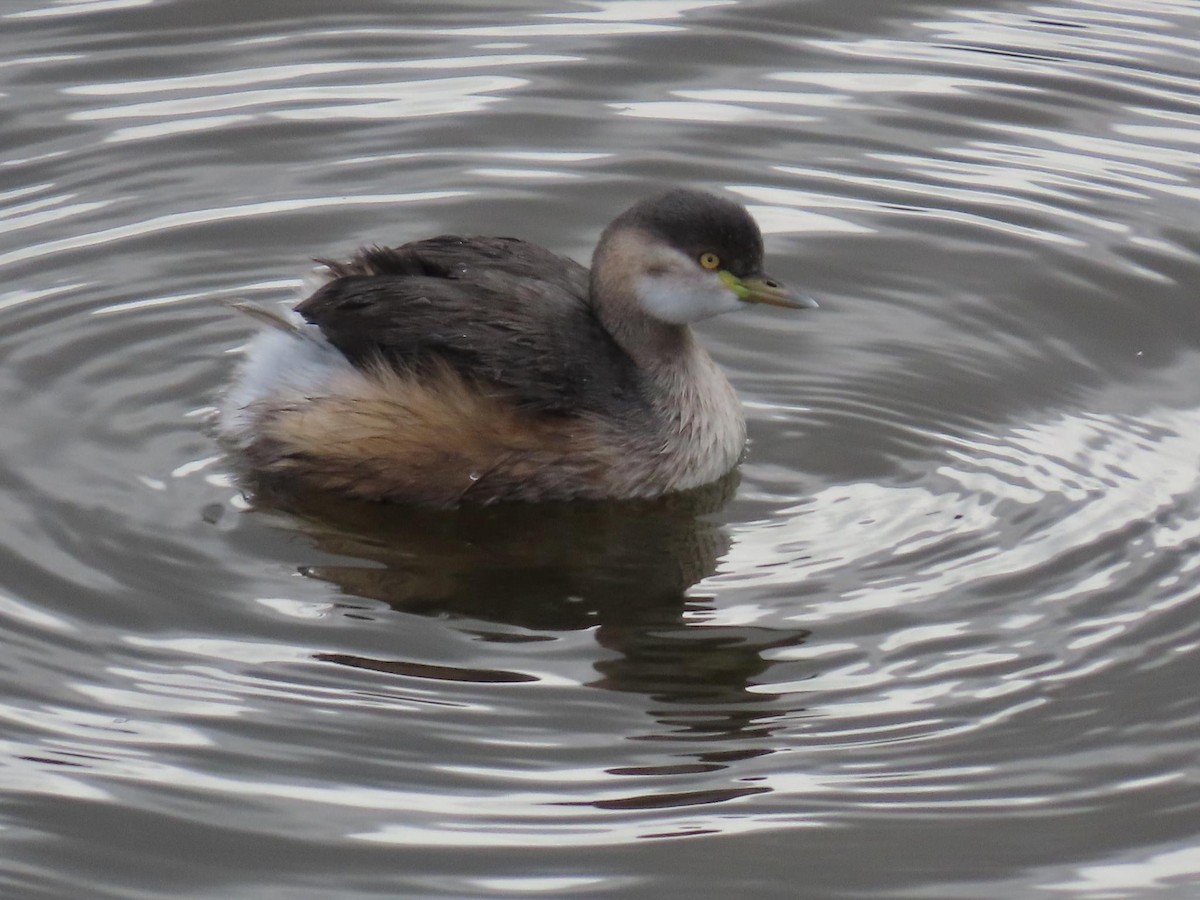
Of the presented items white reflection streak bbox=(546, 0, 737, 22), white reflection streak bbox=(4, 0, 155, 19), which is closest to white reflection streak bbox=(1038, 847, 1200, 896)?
white reflection streak bbox=(546, 0, 737, 22)

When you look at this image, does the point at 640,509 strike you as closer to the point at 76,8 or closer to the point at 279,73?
the point at 279,73

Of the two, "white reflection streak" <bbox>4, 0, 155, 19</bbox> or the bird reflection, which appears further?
"white reflection streak" <bbox>4, 0, 155, 19</bbox>

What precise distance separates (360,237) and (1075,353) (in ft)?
8.56

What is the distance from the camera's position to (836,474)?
6.50 metres

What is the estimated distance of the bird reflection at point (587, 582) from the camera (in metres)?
5.41

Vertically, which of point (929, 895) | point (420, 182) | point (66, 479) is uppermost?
point (420, 182)

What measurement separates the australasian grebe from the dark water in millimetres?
145

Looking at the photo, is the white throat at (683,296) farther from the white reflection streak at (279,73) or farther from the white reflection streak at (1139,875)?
the white reflection streak at (279,73)

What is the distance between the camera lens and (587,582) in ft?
19.7

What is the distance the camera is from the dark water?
16.0 feet

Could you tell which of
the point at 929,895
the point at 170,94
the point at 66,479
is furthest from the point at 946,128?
the point at 929,895

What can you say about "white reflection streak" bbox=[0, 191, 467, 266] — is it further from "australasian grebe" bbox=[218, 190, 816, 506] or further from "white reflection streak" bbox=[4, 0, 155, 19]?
"white reflection streak" bbox=[4, 0, 155, 19]

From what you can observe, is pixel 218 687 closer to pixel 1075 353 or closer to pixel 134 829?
pixel 134 829

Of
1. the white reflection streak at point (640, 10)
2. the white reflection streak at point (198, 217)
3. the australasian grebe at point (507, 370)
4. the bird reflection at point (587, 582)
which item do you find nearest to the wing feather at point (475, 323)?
the australasian grebe at point (507, 370)
